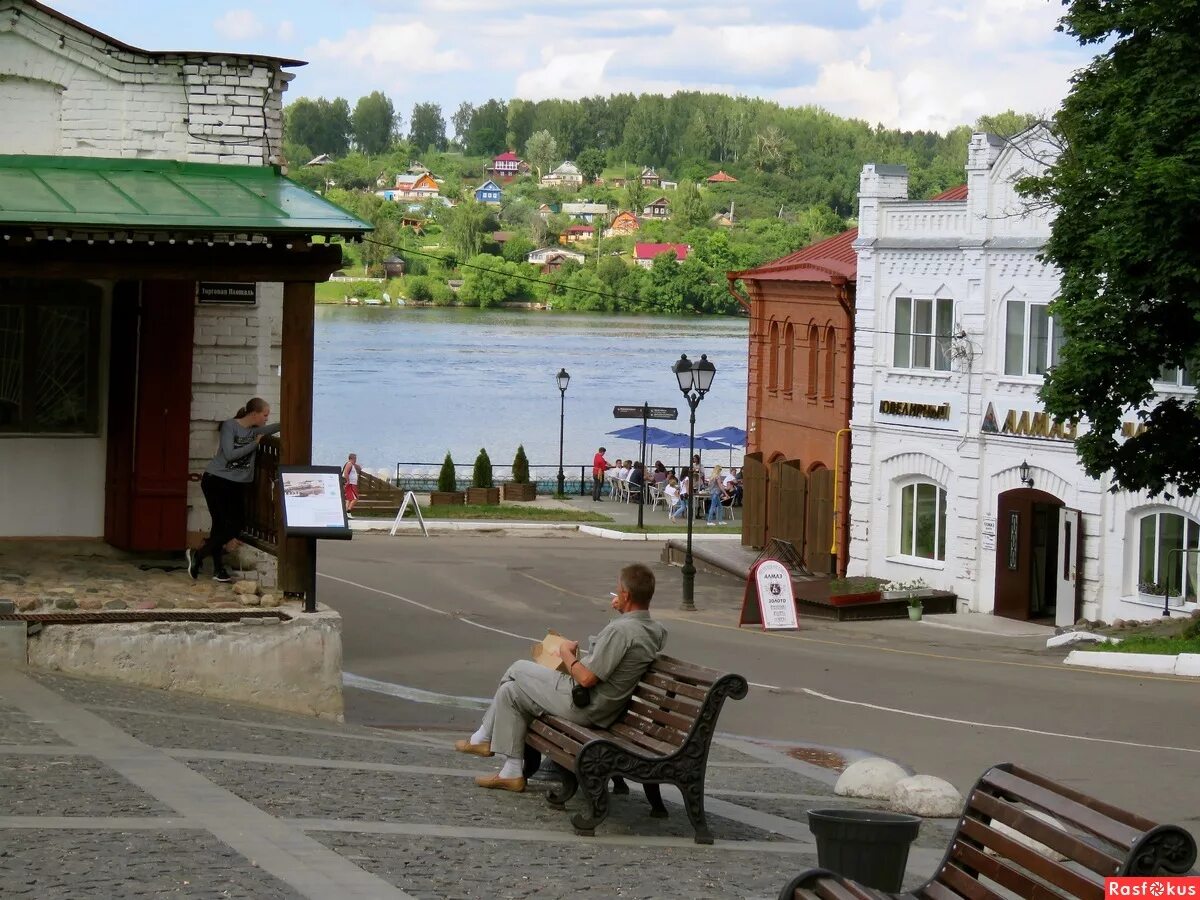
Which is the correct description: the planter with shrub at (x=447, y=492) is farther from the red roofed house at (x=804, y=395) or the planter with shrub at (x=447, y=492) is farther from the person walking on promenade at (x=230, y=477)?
the person walking on promenade at (x=230, y=477)

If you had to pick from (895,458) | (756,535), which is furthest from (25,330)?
(756,535)

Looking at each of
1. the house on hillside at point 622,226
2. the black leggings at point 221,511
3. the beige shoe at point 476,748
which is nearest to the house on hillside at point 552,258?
the house on hillside at point 622,226

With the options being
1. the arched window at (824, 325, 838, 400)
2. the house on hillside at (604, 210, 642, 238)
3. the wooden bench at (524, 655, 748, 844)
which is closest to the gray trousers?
the wooden bench at (524, 655, 748, 844)

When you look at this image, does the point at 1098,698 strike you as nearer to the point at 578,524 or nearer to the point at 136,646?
the point at 136,646

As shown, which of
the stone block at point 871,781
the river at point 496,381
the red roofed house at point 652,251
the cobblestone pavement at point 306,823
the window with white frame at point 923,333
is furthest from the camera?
the red roofed house at point 652,251

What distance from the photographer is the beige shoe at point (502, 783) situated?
9.90 m

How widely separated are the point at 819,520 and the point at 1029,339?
723cm

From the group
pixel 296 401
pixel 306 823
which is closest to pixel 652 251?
pixel 296 401

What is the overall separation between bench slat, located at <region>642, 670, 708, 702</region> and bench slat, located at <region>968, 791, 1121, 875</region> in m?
2.97

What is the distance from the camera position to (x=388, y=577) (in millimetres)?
31234

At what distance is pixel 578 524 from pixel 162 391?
2917 cm

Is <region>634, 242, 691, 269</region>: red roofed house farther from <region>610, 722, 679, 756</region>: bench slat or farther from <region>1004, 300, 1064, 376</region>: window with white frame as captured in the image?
<region>610, 722, 679, 756</region>: bench slat

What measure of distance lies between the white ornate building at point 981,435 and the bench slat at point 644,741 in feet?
64.2

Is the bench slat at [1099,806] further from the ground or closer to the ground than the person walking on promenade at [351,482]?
further from the ground
